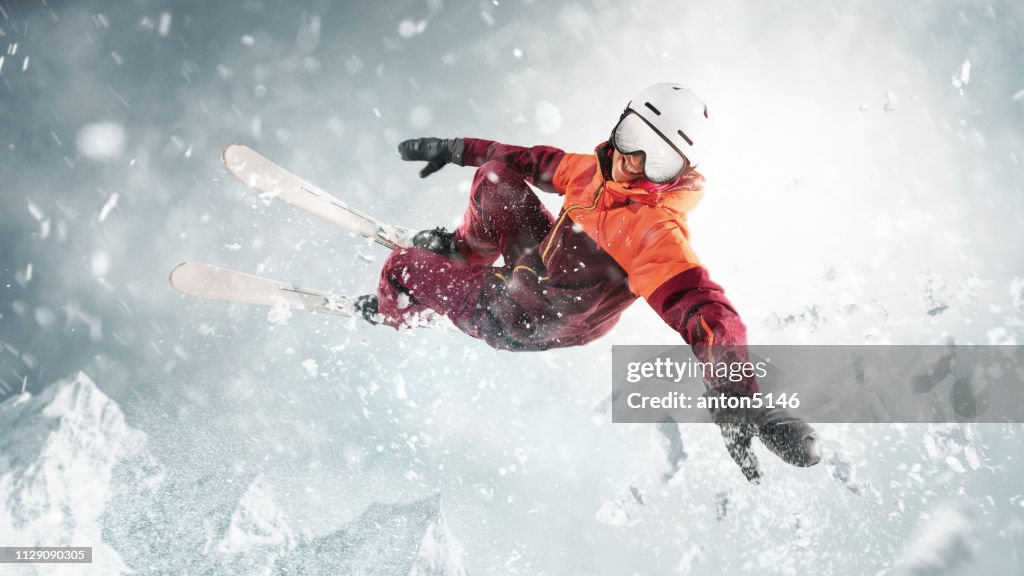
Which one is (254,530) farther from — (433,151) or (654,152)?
(654,152)

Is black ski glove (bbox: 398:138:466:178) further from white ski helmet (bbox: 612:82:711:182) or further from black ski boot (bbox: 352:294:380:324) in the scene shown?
white ski helmet (bbox: 612:82:711:182)

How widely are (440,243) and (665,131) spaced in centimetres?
197

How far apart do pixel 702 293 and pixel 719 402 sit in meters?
0.48

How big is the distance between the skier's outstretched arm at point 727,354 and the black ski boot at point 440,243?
2.02 m

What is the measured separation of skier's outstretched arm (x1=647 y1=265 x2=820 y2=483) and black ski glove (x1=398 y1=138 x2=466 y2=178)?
2.13 m

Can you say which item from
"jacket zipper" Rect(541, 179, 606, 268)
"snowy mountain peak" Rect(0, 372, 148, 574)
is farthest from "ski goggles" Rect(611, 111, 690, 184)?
"snowy mountain peak" Rect(0, 372, 148, 574)

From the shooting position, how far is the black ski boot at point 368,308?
4.15 metres

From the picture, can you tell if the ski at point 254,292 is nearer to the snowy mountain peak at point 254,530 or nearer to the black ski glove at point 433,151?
the black ski glove at point 433,151

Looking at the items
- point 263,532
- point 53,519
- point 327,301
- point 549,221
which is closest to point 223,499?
A: point 263,532

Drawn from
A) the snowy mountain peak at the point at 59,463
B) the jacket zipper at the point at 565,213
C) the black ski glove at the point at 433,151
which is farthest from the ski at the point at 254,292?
the snowy mountain peak at the point at 59,463

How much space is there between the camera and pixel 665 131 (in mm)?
2811

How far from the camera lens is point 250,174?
4332 millimetres

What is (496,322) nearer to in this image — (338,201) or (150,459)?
(338,201)

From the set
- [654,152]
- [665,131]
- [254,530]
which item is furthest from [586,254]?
[254,530]
